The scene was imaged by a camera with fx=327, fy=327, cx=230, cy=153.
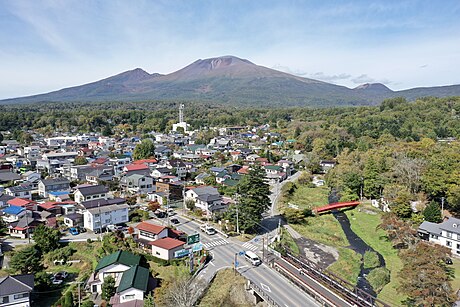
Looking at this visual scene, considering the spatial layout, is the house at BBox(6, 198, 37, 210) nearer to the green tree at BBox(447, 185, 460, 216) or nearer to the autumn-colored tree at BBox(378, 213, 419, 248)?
the autumn-colored tree at BBox(378, 213, 419, 248)

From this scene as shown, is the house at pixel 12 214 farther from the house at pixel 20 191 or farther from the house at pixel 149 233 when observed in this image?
the house at pixel 149 233

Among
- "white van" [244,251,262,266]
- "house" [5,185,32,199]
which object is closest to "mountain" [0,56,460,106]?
"house" [5,185,32,199]

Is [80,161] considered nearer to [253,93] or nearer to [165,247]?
[165,247]

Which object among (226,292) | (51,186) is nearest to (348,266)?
(226,292)

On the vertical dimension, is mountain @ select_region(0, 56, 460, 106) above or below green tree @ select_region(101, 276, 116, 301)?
above

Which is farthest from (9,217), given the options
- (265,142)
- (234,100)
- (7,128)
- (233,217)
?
→ (234,100)
